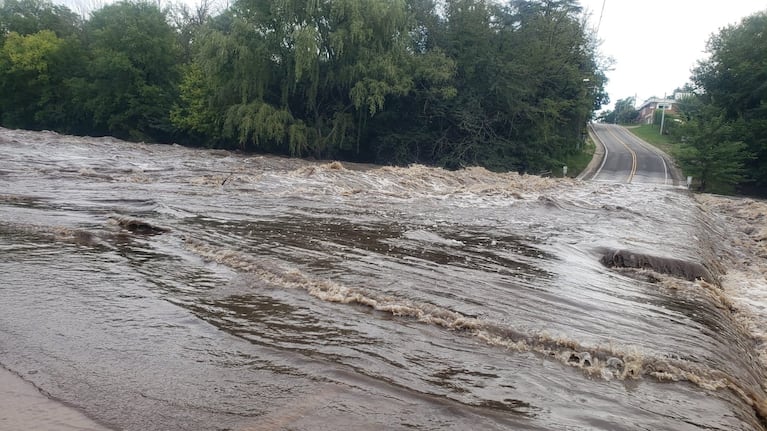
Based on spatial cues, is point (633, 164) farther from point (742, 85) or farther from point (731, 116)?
point (742, 85)

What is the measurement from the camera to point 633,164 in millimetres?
45062

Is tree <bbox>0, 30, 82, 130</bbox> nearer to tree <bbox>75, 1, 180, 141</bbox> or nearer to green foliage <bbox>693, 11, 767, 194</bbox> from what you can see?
tree <bbox>75, 1, 180, 141</bbox>

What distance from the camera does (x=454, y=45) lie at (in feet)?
117

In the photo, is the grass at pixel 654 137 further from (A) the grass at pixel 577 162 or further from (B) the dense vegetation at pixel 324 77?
(B) the dense vegetation at pixel 324 77

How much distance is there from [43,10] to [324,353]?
58977 mm

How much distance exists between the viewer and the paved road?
37.7 metres

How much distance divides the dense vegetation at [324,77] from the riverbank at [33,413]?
2678 cm

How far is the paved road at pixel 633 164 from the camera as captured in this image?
1484 inches

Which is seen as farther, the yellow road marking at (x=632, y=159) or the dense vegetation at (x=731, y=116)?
the yellow road marking at (x=632, y=159)

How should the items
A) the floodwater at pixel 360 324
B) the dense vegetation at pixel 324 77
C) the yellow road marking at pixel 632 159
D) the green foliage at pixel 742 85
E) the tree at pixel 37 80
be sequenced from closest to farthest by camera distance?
the floodwater at pixel 360 324
the dense vegetation at pixel 324 77
the green foliage at pixel 742 85
the yellow road marking at pixel 632 159
the tree at pixel 37 80

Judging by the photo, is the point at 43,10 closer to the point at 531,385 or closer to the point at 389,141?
the point at 389,141

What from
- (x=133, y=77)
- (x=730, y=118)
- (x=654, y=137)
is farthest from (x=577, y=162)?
(x=133, y=77)

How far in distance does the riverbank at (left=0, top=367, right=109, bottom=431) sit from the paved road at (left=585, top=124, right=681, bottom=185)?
37532mm

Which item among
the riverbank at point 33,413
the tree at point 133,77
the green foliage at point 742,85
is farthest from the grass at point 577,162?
the riverbank at point 33,413
